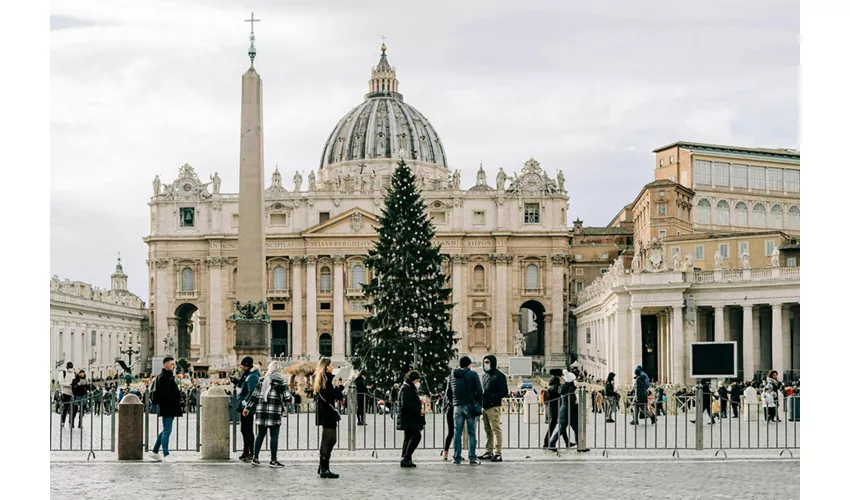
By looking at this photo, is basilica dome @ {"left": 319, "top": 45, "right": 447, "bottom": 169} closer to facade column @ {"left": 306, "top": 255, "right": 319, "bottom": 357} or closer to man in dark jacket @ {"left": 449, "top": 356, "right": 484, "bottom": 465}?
facade column @ {"left": 306, "top": 255, "right": 319, "bottom": 357}

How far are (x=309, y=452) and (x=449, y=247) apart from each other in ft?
226

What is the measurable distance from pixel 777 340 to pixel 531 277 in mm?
42326

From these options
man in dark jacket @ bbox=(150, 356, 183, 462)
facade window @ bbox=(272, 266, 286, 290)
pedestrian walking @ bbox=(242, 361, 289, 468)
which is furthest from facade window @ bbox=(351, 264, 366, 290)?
pedestrian walking @ bbox=(242, 361, 289, 468)

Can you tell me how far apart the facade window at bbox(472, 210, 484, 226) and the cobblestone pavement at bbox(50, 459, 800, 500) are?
234 ft

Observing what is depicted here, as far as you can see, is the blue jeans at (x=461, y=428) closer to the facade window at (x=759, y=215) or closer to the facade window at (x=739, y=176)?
the facade window at (x=759, y=215)

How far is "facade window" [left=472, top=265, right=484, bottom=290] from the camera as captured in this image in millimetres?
87562

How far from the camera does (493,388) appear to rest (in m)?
17.6

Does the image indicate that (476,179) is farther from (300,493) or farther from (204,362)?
(300,493)

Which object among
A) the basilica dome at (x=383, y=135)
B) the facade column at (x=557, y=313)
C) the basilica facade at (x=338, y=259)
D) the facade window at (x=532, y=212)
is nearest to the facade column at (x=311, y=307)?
the basilica facade at (x=338, y=259)

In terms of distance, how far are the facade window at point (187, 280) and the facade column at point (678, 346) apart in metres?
47.9

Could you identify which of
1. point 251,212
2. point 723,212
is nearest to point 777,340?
point 251,212

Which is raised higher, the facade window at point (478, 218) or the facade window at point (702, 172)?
the facade window at point (702, 172)

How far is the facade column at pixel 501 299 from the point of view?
85750 mm

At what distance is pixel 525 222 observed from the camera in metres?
87.8
